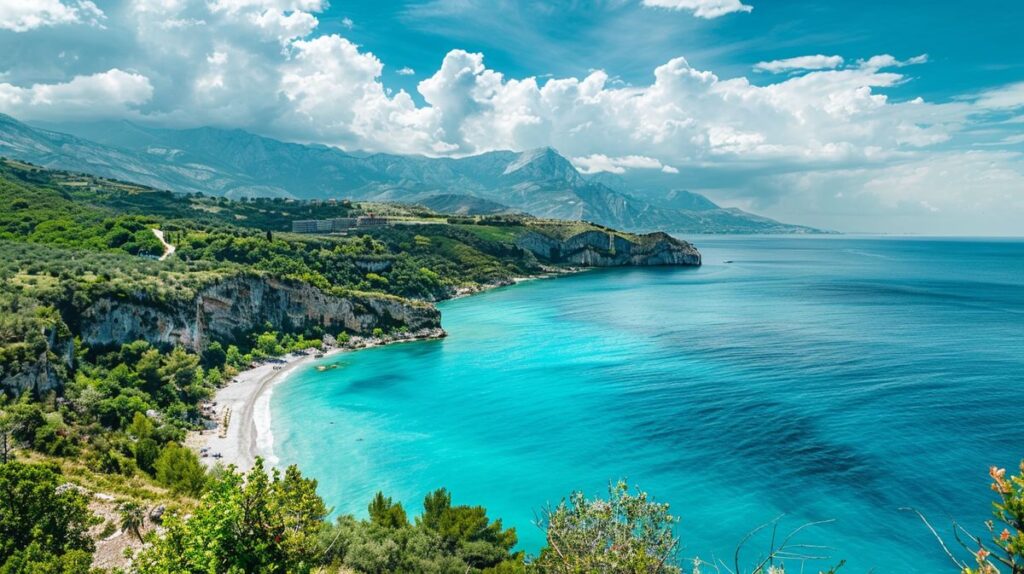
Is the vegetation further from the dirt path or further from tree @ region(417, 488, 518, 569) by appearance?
the dirt path

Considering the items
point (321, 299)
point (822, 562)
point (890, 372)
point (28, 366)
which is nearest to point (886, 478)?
point (822, 562)

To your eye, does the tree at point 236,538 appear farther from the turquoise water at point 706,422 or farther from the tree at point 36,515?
the turquoise water at point 706,422

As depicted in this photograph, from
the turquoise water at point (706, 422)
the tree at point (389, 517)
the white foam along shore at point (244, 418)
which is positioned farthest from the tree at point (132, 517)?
the turquoise water at point (706, 422)

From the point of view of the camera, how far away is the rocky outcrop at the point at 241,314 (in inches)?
2874

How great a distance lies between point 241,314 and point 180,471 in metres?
60.0

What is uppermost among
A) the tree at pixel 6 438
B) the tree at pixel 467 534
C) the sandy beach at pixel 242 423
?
the tree at pixel 6 438

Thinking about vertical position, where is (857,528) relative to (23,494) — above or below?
below

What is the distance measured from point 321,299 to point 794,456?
9377cm

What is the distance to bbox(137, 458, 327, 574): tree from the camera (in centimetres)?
2077

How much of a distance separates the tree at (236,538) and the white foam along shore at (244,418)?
27.4 meters

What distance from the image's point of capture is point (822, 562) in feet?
129

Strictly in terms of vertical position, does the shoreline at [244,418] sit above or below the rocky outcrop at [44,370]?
below

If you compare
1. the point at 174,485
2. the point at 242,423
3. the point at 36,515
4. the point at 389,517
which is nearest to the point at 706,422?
the point at 389,517

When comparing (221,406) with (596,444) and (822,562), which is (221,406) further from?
(822,562)
